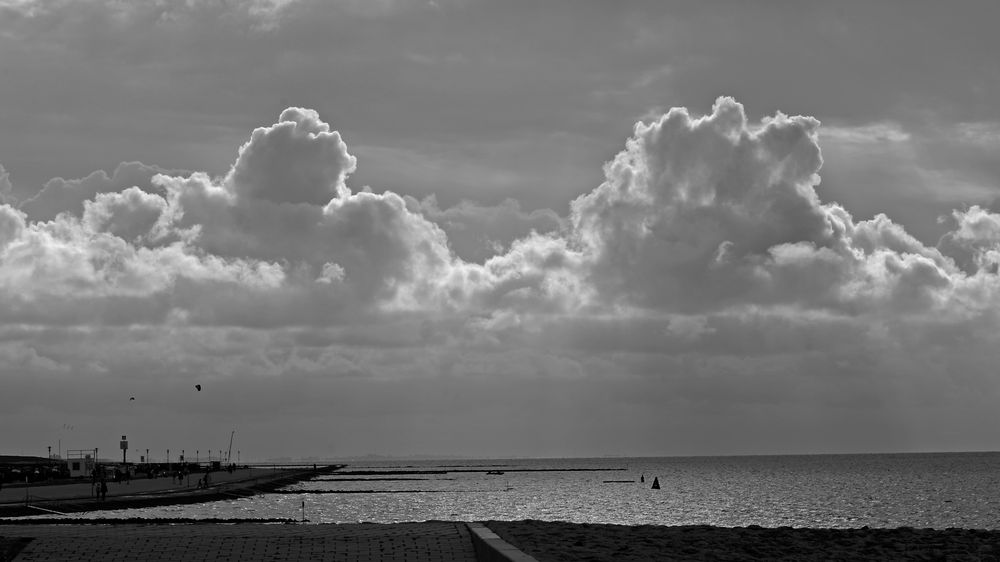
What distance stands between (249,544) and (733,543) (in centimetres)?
1067

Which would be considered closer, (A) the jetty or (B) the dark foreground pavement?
(B) the dark foreground pavement

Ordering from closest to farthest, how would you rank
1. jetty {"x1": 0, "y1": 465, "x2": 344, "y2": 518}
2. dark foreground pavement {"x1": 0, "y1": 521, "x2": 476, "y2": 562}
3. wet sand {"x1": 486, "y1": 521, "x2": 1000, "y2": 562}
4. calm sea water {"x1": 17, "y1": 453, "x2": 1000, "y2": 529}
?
wet sand {"x1": 486, "y1": 521, "x2": 1000, "y2": 562}
dark foreground pavement {"x1": 0, "y1": 521, "x2": 476, "y2": 562}
jetty {"x1": 0, "y1": 465, "x2": 344, "y2": 518}
calm sea water {"x1": 17, "y1": 453, "x2": 1000, "y2": 529}

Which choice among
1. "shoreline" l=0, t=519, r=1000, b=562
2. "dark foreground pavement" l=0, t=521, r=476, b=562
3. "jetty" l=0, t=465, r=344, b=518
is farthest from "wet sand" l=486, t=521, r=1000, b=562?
"jetty" l=0, t=465, r=344, b=518

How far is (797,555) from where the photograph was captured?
80.5ft

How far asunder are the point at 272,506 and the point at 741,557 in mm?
75371

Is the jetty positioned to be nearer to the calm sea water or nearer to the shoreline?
the calm sea water

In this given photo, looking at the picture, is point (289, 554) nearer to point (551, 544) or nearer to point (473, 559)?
point (473, 559)

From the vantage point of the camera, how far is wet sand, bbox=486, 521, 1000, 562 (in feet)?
76.1

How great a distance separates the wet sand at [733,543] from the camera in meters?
23.2

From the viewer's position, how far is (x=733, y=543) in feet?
84.2

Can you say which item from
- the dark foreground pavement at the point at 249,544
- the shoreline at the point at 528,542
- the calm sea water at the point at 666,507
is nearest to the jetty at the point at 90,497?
the calm sea water at the point at 666,507

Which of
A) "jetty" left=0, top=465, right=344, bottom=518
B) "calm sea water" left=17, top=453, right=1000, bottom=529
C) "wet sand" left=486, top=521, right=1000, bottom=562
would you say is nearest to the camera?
"wet sand" left=486, top=521, right=1000, bottom=562

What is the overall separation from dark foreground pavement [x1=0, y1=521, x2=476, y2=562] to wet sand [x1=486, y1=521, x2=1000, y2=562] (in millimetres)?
1647

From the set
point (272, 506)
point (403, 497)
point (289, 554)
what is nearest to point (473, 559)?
point (289, 554)
